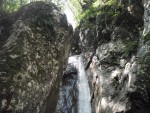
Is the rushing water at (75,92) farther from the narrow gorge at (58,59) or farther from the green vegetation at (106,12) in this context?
the green vegetation at (106,12)

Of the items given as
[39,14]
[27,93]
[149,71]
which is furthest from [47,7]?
[149,71]

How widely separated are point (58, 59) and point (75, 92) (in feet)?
20.2

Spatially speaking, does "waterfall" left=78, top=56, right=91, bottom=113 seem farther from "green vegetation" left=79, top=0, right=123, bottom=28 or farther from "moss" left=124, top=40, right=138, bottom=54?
"moss" left=124, top=40, right=138, bottom=54

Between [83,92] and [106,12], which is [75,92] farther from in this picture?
[106,12]

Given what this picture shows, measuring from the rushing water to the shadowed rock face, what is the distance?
5408 millimetres

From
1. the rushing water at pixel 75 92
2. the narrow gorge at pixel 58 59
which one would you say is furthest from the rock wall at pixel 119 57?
the rushing water at pixel 75 92

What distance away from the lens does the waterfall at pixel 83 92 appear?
11.6m

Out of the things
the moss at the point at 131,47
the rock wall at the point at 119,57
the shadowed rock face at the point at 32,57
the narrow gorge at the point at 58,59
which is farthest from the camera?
the moss at the point at 131,47

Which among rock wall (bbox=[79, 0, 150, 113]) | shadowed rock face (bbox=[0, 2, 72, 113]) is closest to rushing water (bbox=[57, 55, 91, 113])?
rock wall (bbox=[79, 0, 150, 113])

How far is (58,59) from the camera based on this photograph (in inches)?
253

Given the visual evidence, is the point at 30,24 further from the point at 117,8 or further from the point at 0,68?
the point at 117,8

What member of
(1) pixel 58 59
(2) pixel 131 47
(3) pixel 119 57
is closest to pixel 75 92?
(3) pixel 119 57

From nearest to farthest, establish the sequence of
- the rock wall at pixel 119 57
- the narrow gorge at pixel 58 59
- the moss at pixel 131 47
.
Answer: the narrow gorge at pixel 58 59, the rock wall at pixel 119 57, the moss at pixel 131 47

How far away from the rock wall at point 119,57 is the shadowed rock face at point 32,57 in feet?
7.38
